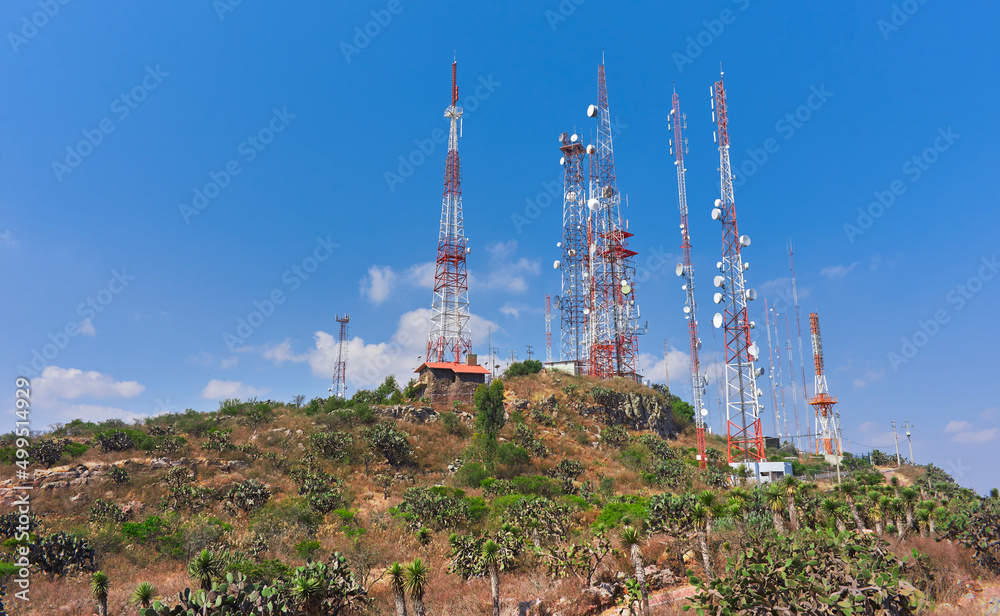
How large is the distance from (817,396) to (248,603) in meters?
68.4

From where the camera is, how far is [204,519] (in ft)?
87.2

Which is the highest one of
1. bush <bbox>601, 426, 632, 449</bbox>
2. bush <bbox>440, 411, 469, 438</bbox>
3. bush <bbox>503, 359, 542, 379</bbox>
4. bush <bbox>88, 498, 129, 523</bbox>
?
bush <bbox>503, 359, 542, 379</bbox>

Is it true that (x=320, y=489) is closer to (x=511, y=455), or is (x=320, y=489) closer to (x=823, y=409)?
(x=511, y=455)

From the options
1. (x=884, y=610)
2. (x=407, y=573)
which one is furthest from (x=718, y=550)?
(x=407, y=573)

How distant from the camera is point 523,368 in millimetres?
68875

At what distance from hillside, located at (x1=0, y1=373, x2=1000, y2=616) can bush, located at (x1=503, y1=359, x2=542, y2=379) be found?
56.0ft

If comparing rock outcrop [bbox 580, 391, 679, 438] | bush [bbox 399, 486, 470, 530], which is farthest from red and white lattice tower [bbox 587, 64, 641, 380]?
bush [bbox 399, 486, 470, 530]

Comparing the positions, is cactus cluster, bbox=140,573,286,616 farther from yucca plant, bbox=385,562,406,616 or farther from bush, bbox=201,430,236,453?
bush, bbox=201,430,236,453

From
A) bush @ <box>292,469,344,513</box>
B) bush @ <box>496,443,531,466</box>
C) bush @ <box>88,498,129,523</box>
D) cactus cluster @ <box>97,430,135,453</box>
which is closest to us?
bush @ <box>88,498,129,523</box>

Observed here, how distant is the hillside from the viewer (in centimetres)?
→ 1546

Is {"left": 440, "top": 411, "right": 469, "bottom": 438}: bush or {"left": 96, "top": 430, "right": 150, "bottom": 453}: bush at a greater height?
{"left": 440, "top": 411, "right": 469, "bottom": 438}: bush

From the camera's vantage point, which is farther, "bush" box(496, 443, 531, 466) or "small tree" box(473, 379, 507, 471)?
"small tree" box(473, 379, 507, 471)

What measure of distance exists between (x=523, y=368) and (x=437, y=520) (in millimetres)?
42615

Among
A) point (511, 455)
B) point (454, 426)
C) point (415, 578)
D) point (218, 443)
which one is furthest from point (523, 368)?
point (415, 578)
